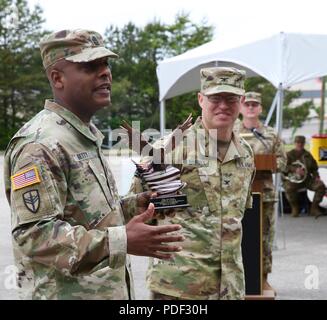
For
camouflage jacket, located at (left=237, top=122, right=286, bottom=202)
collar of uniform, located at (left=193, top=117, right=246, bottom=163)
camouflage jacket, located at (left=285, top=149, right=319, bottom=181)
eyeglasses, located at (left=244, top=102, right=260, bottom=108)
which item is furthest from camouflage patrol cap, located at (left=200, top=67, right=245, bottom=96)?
camouflage jacket, located at (left=285, top=149, right=319, bottom=181)

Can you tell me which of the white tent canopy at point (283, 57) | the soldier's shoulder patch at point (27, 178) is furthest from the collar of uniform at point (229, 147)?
the white tent canopy at point (283, 57)

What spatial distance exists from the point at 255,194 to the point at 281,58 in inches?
100.0

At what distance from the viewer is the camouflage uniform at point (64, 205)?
1.84 m

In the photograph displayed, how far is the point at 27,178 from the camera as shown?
1834 mm

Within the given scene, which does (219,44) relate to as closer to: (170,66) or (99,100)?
(170,66)

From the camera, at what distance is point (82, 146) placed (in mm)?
2068

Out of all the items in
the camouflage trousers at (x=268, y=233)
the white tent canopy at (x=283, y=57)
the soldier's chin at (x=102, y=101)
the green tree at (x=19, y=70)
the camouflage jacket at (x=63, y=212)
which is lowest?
the camouflage trousers at (x=268, y=233)

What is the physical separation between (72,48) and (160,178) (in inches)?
23.9

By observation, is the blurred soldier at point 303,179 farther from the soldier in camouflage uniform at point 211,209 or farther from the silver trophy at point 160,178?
the silver trophy at point 160,178

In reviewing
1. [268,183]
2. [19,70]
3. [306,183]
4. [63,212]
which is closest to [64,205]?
[63,212]

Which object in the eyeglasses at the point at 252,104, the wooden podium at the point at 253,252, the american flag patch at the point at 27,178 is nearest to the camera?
the american flag patch at the point at 27,178

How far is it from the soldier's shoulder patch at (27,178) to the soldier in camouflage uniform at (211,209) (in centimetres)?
107

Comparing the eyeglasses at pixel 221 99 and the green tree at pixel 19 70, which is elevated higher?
the green tree at pixel 19 70

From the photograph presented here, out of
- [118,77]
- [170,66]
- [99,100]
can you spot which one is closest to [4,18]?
[118,77]
